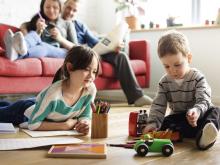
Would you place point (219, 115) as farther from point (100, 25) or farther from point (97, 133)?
point (100, 25)

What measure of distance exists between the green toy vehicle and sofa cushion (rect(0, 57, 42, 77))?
159 centimetres

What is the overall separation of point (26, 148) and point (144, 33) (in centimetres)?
286

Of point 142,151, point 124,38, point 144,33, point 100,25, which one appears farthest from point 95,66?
point 100,25

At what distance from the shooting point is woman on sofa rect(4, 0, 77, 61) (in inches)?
104

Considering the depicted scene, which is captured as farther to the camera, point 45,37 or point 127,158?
point 45,37

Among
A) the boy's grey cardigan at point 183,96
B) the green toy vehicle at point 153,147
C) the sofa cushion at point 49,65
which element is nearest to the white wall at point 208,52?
the sofa cushion at point 49,65

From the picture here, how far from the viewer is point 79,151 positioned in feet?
4.06

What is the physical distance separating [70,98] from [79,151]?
0.52 m

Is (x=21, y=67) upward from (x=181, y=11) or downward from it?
downward

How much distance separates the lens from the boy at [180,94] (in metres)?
1.49

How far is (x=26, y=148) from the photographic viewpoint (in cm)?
133

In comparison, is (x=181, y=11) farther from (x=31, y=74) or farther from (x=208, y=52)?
(x=31, y=74)

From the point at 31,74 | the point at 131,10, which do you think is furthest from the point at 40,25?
the point at 131,10

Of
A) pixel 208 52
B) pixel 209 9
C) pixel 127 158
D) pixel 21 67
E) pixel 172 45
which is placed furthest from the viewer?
pixel 209 9
